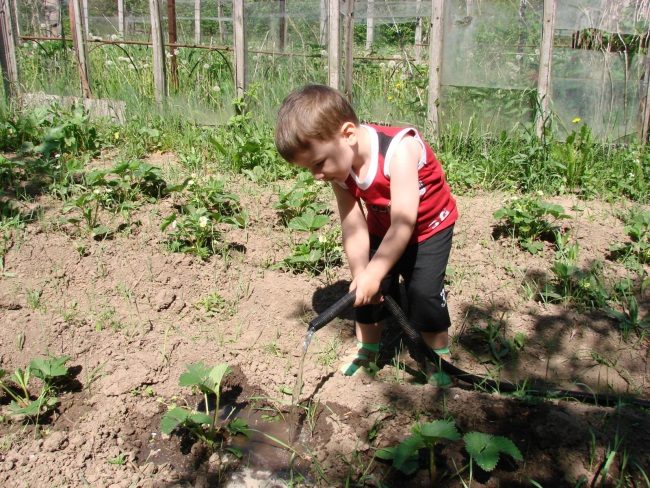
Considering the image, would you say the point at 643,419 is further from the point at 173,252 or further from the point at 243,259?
the point at 173,252

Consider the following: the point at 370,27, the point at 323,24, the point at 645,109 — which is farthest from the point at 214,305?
the point at 370,27

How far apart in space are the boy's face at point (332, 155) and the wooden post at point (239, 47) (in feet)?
11.1

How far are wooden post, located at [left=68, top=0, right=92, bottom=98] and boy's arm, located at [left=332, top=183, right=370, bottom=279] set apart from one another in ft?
14.5

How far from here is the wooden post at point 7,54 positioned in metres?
6.16

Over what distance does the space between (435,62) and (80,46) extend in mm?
3371

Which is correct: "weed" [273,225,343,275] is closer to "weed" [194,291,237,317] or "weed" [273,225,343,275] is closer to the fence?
"weed" [194,291,237,317]

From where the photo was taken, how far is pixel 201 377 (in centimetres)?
240

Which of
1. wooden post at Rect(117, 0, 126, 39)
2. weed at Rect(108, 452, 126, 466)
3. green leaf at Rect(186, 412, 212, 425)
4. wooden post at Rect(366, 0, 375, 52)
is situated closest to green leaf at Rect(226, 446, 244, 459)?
green leaf at Rect(186, 412, 212, 425)

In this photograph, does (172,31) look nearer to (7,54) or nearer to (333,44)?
(7,54)

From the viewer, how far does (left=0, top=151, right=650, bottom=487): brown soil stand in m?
2.14

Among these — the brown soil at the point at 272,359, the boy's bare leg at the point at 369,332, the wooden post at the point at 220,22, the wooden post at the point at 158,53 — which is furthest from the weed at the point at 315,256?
the wooden post at the point at 220,22

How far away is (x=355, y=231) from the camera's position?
9.07ft

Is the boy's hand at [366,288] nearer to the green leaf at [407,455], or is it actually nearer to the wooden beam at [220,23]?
the green leaf at [407,455]

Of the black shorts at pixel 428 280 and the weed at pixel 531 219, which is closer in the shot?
the black shorts at pixel 428 280
